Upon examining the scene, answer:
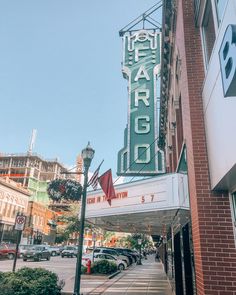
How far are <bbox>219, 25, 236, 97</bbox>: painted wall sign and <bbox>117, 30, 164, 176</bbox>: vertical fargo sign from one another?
8.99m

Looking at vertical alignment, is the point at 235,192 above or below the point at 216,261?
above

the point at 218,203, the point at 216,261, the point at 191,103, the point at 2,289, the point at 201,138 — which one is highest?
the point at 191,103

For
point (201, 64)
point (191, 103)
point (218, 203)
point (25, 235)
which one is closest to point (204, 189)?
point (218, 203)

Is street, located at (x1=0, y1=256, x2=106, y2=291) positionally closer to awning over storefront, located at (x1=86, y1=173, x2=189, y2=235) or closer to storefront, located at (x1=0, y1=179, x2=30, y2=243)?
awning over storefront, located at (x1=86, y1=173, x2=189, y2=235)

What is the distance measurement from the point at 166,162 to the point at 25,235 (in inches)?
1910

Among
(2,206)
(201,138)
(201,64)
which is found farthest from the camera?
(2,206)

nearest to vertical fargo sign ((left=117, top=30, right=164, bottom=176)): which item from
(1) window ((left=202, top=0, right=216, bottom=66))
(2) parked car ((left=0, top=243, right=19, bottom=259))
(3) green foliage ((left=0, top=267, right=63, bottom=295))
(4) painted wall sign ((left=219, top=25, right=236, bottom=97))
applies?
(3) green foliage ((left=0, top=267, right=63, bottom=295))

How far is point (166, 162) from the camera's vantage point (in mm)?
13836

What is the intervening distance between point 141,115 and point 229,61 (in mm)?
10103

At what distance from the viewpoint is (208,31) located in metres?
6.37

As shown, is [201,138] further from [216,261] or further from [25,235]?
[25,235]

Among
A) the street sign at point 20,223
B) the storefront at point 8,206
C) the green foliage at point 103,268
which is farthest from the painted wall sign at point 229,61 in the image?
the storefront at point 8,206

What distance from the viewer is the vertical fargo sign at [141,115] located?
1220 centimetres

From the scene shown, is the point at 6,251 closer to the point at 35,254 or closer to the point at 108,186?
the point at 35,254
